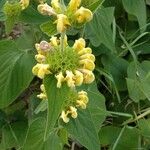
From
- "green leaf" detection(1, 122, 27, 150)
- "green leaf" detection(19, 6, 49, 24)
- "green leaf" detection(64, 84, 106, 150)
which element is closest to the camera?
"green leaf" detection(64, 84, 106, 150)

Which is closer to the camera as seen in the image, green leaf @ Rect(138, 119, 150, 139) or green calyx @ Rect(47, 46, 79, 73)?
green calyx @ Rect(47, 46, 79, 73)

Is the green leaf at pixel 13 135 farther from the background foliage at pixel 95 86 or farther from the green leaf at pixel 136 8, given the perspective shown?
the green leaf at pixel 136 8

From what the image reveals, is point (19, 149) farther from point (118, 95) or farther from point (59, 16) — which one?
point (59, 16)

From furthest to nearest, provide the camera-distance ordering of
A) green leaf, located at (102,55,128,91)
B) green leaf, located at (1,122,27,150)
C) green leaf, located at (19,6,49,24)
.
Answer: green leaf, located at (102,55,128,91) → green leaf, located at (1,122,27,150) → green leaf, located at (19,6,49,24)

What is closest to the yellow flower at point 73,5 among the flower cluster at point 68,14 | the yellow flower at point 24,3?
the flower cluster at point 68,14

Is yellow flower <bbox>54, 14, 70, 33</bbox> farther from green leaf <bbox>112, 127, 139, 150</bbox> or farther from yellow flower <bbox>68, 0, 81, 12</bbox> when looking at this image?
green leaf <bbox>112, 127, 139, 150</bbox>

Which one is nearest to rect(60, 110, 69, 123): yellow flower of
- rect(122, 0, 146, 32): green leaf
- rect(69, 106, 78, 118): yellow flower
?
rect(69, 106, 78, 118): yellow flower

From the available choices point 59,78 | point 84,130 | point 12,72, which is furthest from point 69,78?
point 12,72
